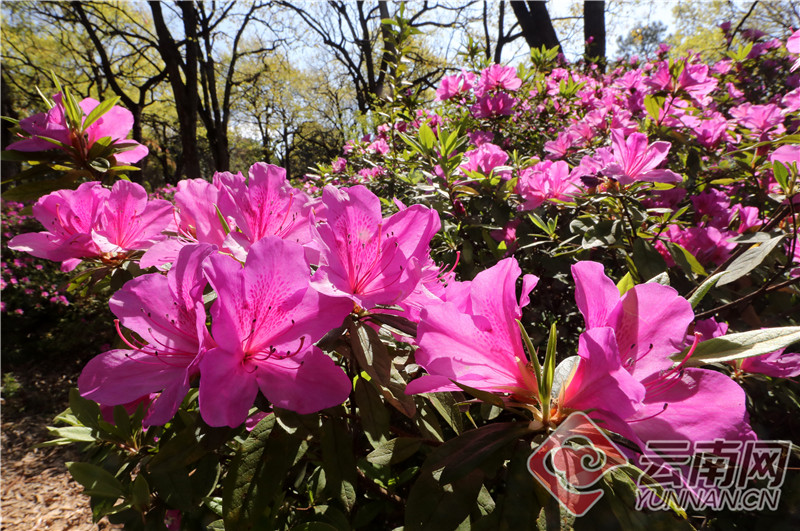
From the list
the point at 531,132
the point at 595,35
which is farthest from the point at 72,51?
the point at 531,132

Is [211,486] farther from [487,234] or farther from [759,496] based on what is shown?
[487,234]

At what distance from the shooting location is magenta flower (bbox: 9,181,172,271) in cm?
93

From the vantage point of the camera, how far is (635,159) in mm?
1415

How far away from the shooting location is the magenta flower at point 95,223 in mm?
933

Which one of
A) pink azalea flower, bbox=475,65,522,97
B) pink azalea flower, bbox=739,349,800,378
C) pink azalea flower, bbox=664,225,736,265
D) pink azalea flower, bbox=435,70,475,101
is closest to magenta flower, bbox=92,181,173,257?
pink azalea flower, bbox=739,349,800,378

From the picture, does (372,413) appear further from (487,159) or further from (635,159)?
(487,159)

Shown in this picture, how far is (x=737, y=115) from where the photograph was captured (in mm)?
2041

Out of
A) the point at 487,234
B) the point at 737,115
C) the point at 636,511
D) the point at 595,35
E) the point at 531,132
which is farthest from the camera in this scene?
the point at 595,35

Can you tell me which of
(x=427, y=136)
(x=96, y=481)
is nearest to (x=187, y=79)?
(x=427, y=136)

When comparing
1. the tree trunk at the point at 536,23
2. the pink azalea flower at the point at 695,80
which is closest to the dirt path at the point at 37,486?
the pink azalea flower at the point at 695,80

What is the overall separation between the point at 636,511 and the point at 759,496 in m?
0.60

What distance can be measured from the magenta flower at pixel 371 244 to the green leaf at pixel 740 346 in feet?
1.34

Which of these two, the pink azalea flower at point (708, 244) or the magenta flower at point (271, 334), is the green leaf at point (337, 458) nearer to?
the magenta flower at point (271, 334)

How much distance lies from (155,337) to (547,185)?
4.92ft
